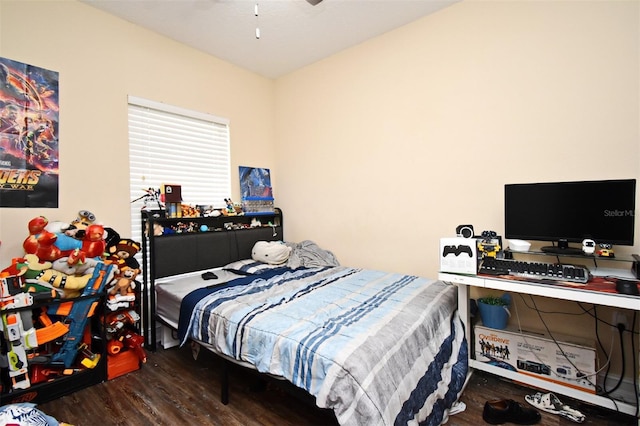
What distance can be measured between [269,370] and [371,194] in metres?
2.04

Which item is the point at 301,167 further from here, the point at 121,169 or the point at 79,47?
the point at 79,47

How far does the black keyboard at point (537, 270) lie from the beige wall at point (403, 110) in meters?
0.51

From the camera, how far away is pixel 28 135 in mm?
2156

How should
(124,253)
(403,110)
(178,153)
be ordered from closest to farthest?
(124,253), (403,110), (178,153)

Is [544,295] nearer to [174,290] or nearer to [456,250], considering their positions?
[456,250]

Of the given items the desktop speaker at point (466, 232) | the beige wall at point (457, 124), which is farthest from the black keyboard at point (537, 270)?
the beige wall at point (457, 124)

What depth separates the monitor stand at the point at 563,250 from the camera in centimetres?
190

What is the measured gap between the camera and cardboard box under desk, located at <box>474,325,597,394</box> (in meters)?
1.84

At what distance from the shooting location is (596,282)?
67.6 inches

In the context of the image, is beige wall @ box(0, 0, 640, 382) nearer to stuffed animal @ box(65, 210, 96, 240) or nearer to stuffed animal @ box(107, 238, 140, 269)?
stuffed animal @ box(65, 210, 96, 240)

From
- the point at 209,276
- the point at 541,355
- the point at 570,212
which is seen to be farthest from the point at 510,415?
the point at 209,276

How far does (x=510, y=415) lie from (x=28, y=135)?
367 cm

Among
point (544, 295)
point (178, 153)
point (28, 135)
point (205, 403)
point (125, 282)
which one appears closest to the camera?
point (544, 295)

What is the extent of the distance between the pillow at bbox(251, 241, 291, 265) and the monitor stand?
2.24 m
